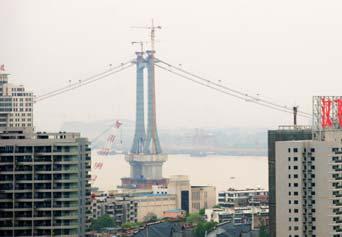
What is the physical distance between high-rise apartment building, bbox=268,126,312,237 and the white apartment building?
19.3 inches

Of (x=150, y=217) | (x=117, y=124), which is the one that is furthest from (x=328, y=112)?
(x=117, y=124)

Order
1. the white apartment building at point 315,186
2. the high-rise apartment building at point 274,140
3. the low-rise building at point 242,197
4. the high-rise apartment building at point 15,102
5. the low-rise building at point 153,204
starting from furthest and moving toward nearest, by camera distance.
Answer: the high-rise apartment building at point 15,102, the low-rise building at point 153,204, the low-rise building at point 242,197, the high-rise apartment building at point 274,140, the white apartment building at point 315,186

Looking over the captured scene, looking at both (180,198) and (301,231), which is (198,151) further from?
(301,231)

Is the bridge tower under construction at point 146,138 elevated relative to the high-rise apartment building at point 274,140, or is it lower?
elevated

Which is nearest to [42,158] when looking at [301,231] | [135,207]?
[301,231]

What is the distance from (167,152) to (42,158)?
2398 centimetres

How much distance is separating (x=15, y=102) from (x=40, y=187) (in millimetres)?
15150

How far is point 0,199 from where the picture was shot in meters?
13.8

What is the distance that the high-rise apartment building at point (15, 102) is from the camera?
27797 mm

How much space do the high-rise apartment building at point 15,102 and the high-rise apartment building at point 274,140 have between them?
1003 centimetres

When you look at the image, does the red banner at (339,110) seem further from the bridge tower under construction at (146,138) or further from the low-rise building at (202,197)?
Answer: the bridge tower under construction at (146,138)

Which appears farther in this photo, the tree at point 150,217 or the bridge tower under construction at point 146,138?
the bridge tower under construction at point 146,138

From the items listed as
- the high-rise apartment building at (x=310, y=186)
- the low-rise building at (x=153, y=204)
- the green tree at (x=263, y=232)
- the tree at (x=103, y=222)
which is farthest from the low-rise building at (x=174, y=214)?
the high-rise apartment building at (x=310, y=186)

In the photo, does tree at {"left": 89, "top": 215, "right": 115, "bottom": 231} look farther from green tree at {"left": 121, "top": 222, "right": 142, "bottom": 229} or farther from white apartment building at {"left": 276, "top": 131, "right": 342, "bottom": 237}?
white apartment building at {"left": 276, "top": 131, "right": 342, "bottom": 237}
